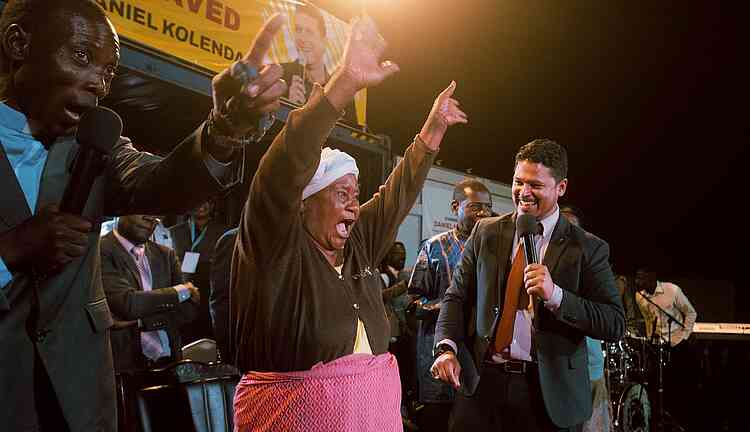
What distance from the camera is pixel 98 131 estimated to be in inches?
59.9

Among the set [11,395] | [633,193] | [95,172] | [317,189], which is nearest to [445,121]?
[317,189]

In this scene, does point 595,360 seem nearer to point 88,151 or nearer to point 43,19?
point 88,151

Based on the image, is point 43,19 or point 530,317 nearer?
point 43,19

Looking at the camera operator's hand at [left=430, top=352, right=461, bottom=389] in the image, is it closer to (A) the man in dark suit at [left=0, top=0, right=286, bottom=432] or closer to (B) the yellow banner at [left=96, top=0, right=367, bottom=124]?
(A) the man in dark suit at [left=0, top=0, right=286, bottom=432]

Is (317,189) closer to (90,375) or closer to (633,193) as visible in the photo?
(90,375)

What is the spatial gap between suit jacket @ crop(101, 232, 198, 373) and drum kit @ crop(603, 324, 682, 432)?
551 cm

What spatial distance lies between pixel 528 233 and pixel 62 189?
240cm

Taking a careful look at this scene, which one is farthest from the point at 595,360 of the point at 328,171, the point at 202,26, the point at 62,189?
the point at 202,26

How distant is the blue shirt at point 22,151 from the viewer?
163 cm

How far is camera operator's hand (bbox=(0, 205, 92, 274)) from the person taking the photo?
1.48m

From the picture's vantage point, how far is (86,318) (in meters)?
1.68

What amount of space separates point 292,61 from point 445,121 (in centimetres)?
546

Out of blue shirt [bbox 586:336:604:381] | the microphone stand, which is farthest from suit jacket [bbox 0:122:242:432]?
the microphone stand

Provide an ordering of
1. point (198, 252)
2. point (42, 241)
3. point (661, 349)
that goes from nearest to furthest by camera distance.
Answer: point (42, 241), point (198, 252), point (661, 349)
